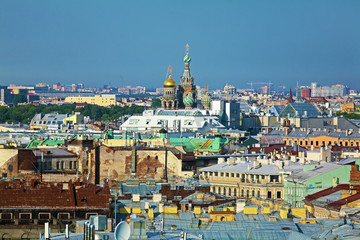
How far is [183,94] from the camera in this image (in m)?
169

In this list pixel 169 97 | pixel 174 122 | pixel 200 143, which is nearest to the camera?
pixel 200 143

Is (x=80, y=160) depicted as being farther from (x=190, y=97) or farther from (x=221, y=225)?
(x=190, y=97)

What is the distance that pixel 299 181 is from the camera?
49719 millimetres

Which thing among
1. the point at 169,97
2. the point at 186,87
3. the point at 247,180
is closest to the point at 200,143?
the point at 247,180

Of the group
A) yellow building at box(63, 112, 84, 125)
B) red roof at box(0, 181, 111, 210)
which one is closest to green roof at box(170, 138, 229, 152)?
red roof at box(0, 181, 111, 210)

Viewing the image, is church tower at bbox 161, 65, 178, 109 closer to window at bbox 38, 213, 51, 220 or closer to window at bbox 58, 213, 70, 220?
window at bbox 58, 213, 70, 220

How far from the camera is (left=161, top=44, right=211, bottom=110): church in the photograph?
15875cm

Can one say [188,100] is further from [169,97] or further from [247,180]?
[247,180]

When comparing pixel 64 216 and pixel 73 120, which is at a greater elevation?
pixel 73 120

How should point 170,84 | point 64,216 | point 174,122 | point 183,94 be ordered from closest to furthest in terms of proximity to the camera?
1. point 64,216
2. point 174,122
3. point 170,84
4. point 183,94

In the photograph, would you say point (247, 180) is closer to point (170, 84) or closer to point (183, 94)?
point (170, 84)

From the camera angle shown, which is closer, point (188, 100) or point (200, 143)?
point (200, 143)

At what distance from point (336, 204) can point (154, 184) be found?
37.9 feet

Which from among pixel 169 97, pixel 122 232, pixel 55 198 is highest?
pixel 169 97
